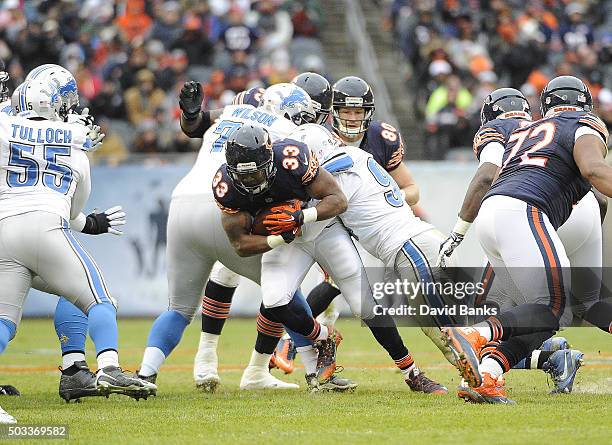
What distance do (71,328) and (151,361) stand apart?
54 cm

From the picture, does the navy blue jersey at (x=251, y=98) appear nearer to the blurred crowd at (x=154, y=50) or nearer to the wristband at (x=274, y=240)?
the wristband at (x=274, y=240)

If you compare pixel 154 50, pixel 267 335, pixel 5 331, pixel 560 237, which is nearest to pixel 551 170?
pixel 560 237

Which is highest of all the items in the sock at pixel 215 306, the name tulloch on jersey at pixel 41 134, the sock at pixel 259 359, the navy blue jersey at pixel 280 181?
the name tulloch on jersey at pixel 41 134

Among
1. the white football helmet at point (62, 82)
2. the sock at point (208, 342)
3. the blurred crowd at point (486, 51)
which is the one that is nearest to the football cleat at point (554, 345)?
the sock at point (208, 342)

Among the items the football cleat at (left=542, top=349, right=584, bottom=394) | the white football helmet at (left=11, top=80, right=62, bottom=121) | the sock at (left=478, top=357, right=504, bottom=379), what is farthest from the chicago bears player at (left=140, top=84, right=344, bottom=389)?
the football cleat at (left=542, top=349, right=584, bottom=394)

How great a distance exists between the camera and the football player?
22.2 ft

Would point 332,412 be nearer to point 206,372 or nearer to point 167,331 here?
point 167,331

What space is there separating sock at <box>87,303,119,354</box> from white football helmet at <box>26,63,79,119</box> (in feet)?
4.20

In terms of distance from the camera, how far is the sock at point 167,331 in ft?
23.4

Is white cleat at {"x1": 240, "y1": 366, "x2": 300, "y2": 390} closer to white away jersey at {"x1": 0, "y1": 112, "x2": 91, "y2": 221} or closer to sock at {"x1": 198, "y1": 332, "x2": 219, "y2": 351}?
sock at {"x1": 198, "y1": 332, "x2": 219, "y2": 351}

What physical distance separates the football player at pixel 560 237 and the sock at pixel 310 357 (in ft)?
3.46

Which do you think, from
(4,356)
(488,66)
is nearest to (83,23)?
(488,66)

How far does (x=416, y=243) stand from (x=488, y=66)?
10284 millimetres

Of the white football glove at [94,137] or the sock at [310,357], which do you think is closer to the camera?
the white football glove at [94,137]
